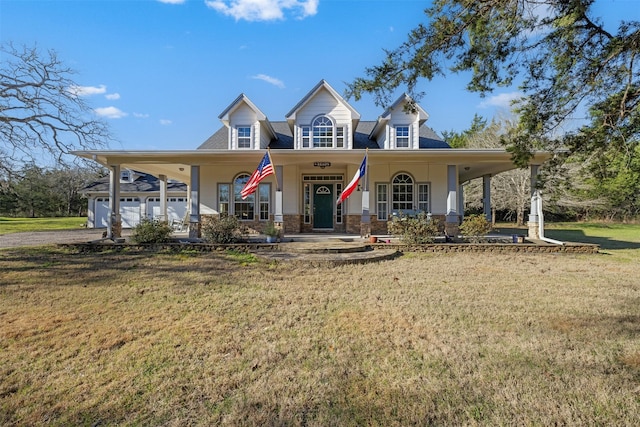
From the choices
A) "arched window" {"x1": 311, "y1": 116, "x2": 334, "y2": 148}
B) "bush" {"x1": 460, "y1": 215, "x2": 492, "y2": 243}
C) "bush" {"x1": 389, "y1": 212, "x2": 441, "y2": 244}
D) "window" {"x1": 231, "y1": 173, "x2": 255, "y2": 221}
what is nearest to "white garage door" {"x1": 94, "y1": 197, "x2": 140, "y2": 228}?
"window" {"x1": 231, "y1": 173, "x2": 255, "y2": 221}

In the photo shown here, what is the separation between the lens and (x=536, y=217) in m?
13.0

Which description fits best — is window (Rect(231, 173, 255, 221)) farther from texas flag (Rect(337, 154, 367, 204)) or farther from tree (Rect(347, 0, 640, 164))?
tree (Rect(347, 0, 640, 164))

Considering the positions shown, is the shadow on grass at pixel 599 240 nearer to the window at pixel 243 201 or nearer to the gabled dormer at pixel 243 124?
the window at pixel 243 201

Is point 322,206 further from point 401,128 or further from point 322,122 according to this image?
point 401,128

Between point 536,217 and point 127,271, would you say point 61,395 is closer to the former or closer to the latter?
point 127,271

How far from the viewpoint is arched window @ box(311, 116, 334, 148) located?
46.7 feet

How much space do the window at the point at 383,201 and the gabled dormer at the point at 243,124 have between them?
18.3 ft

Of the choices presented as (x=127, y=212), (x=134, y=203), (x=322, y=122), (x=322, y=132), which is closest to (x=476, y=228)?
(x=322, y=132)

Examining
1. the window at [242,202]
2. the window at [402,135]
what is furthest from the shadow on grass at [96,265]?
the window at [402,135]

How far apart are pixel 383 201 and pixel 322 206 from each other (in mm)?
2754

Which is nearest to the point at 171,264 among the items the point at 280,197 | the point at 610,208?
the point at 280,197

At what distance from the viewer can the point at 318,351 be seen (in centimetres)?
357

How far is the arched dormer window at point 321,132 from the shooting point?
1422 cm

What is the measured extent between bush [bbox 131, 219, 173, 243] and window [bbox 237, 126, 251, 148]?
494cm
